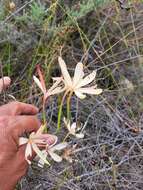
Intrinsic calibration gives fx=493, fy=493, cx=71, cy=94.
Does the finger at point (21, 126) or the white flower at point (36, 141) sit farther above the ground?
the finger at point (21, 126)

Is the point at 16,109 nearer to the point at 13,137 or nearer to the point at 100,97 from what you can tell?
the point at 13,137

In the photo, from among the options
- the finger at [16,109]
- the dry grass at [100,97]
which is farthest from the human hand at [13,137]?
the dry grass at [100,97]

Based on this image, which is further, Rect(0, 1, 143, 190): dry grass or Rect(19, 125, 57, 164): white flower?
Rect(0, 1, 143, 190): dry grass

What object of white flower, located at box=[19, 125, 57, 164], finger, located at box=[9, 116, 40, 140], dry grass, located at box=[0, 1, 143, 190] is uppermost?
finger, located at box=[9, 116, 40, 140]

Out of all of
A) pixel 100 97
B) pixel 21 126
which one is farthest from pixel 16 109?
pixel 100 97

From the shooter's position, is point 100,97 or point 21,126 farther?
point 100,97

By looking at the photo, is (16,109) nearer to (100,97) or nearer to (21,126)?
(21,126)

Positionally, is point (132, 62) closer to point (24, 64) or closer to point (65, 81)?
point (24, 64)

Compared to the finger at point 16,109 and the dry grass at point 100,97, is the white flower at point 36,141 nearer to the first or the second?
the finger at point 16,109

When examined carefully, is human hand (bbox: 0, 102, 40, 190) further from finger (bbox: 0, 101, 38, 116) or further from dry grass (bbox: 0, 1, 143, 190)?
dry grass (bbox: 0, 1, 143, 190)

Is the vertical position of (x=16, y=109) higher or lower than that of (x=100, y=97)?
higher

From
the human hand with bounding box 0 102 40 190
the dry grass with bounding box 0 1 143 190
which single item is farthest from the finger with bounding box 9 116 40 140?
the dry grass with bounding box 0 1 143 190

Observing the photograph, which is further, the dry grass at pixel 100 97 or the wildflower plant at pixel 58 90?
the dry grass at pixel 100 97
